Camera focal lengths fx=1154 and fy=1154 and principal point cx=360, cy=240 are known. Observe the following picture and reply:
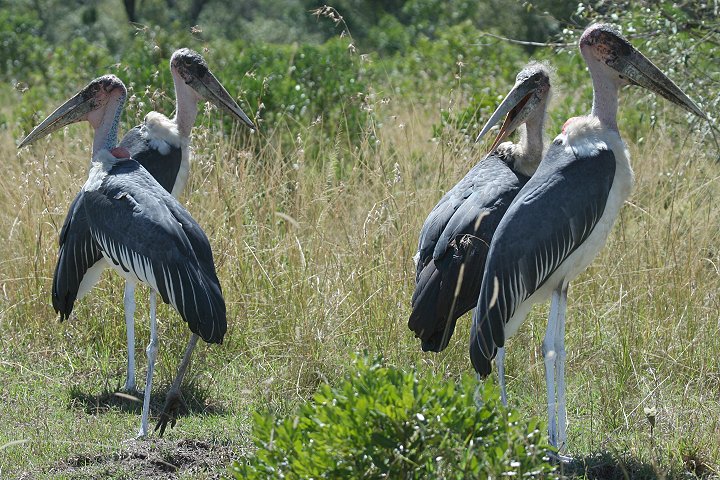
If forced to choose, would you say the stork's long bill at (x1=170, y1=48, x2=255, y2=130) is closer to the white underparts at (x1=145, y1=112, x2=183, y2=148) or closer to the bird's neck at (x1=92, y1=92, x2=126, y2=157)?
the white underparts at (x1=145, y1=112, x2=183, y2=148)

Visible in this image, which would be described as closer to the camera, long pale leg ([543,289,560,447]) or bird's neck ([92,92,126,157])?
long pale leg ([543,289,560,447])

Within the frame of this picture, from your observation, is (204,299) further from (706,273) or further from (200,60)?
(706,273)

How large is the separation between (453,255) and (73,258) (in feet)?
6.83

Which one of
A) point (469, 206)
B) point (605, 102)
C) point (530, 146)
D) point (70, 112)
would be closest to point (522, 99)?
point (530, 146)

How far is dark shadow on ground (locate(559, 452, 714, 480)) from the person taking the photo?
4438 millimetres

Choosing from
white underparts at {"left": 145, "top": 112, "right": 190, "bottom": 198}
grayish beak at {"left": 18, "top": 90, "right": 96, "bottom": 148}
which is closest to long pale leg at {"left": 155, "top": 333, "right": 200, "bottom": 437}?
white underparts at {"left": 145, "top": 112, "right": 190, "bottom": 198}

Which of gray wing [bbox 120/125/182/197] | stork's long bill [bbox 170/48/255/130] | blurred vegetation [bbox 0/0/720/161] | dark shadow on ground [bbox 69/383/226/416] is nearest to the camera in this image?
dark shadow on ground [bbox 69/383/226/416]

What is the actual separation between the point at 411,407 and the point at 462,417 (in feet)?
0.56

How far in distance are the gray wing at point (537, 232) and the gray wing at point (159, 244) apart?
3.80 ft

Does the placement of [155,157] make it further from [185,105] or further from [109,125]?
[185,105]

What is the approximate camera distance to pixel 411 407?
133 inches

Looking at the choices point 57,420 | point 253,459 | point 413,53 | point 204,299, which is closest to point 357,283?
point 204,299

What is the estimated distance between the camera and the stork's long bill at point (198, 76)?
259 inches

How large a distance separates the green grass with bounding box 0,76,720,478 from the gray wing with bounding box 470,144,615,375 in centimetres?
64
